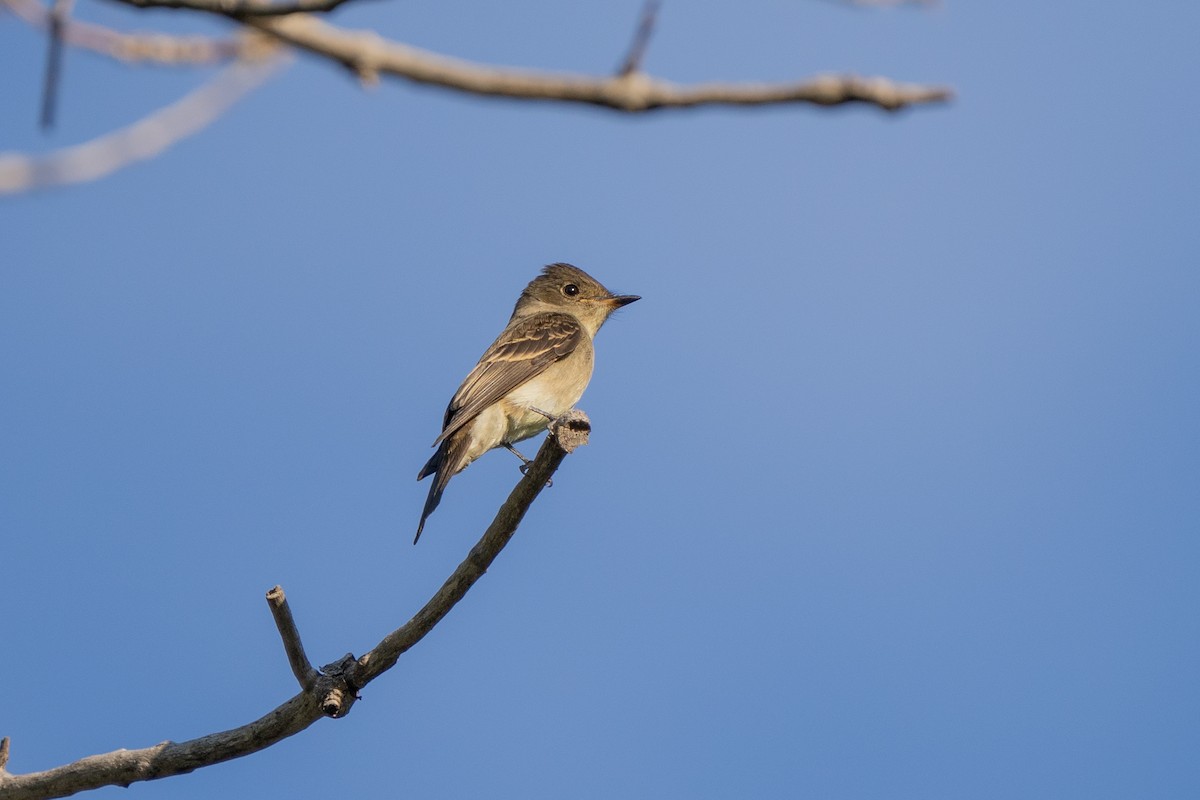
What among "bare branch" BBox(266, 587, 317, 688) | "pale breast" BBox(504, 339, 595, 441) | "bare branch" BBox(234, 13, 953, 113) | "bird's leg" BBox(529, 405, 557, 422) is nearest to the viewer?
"bare branch" BBox(234, 13, 953, 113)

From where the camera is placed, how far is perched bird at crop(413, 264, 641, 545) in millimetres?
9445

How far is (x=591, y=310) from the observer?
11.8m

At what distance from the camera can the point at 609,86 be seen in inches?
82.0

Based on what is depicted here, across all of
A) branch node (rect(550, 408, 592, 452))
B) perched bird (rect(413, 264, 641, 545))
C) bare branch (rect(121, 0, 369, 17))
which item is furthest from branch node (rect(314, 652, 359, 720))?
bare branch (rect(121, 0, 369, 17))

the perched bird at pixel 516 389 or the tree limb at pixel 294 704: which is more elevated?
the perched bird at pixel 516 389

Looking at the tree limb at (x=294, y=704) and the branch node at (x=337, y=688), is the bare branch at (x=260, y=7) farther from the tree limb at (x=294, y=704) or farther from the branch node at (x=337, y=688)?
the branch node at (x=337, y=688)

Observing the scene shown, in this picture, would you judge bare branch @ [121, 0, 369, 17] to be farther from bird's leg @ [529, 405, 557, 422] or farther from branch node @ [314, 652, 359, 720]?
bird's leg @ [529, 405, 557, 422]

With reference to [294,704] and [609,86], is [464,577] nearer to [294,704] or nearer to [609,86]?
[294,704]

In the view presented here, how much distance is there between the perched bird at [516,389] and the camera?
31.0 feet

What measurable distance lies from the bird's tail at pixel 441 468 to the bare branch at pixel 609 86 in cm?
662

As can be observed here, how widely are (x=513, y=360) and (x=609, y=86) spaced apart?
26.6 ft

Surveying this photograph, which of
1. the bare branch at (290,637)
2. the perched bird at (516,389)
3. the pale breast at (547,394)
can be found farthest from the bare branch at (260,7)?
the pale breast at (547,394)

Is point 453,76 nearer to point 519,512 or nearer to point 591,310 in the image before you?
point 519,512

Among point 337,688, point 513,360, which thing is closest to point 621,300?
point 513,360
